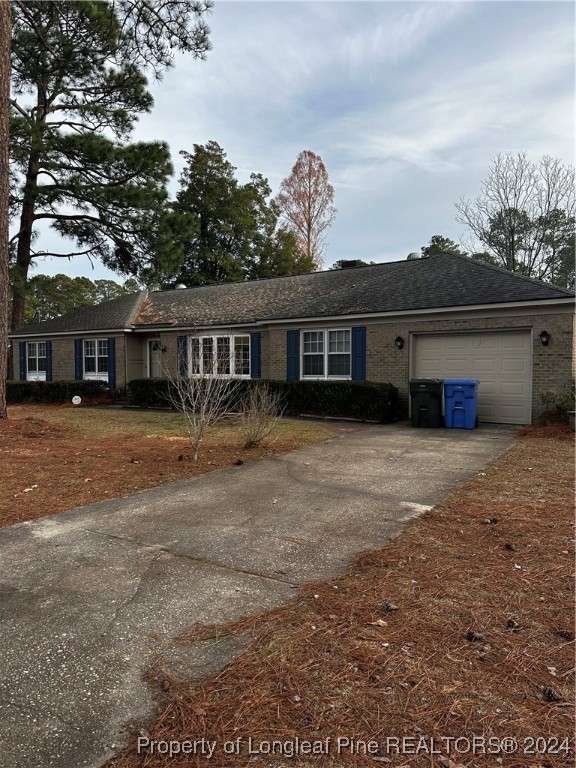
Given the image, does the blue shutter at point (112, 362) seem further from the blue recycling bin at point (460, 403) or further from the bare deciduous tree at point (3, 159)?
the blue recycling bin at point (460, 403)

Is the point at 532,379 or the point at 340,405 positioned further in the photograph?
the point at 340,405

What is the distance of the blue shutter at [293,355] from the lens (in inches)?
604

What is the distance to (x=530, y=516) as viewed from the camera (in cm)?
464

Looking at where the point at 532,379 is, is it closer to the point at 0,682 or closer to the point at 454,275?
the point at 454,275

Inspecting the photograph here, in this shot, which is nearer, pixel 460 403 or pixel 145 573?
pixel 145 573

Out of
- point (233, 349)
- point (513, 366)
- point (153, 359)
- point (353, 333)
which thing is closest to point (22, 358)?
point (153, 359)

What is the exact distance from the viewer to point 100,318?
2117cm

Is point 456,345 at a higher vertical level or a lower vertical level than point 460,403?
A: higher

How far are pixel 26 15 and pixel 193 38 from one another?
636 cm

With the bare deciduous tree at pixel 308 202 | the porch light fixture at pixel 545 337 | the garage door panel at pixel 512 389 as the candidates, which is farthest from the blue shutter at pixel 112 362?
the bare deciduous tree at pixel 308 202

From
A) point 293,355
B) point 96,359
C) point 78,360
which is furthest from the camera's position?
point 78,360

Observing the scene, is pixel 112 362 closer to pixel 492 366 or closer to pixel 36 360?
pixel 36 360

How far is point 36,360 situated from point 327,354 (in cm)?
1486

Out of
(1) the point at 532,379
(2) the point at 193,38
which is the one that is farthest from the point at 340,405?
(2) the point at 193,38
